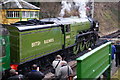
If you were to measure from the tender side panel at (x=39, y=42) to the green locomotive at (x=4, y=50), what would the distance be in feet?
1.67

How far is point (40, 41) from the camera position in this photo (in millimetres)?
10039

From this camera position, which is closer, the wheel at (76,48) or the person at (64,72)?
the person at (64,72)

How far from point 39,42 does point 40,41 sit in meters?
0.10

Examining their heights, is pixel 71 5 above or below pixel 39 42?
above

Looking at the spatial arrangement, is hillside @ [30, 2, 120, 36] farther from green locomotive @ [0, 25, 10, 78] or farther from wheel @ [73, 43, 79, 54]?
green locomotive @ [0, 25, 10, 78]

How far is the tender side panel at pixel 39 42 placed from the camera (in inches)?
346

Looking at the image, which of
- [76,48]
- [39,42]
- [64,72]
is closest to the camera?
[64,72]

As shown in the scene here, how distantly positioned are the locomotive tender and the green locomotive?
256mm

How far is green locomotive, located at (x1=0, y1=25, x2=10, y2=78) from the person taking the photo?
7.98 m

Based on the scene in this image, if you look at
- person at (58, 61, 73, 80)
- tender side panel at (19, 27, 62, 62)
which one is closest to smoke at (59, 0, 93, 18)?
tender side panel at (19, 27, 62, 62)

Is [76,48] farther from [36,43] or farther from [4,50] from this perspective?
[4,50]

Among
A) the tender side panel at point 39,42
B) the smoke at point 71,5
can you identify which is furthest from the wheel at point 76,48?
the smoke at point 71,5

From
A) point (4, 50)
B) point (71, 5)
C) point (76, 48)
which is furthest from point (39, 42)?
point (71, 5)

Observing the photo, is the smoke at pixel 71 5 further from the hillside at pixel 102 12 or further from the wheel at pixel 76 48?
the wheel at pixel 76 48
